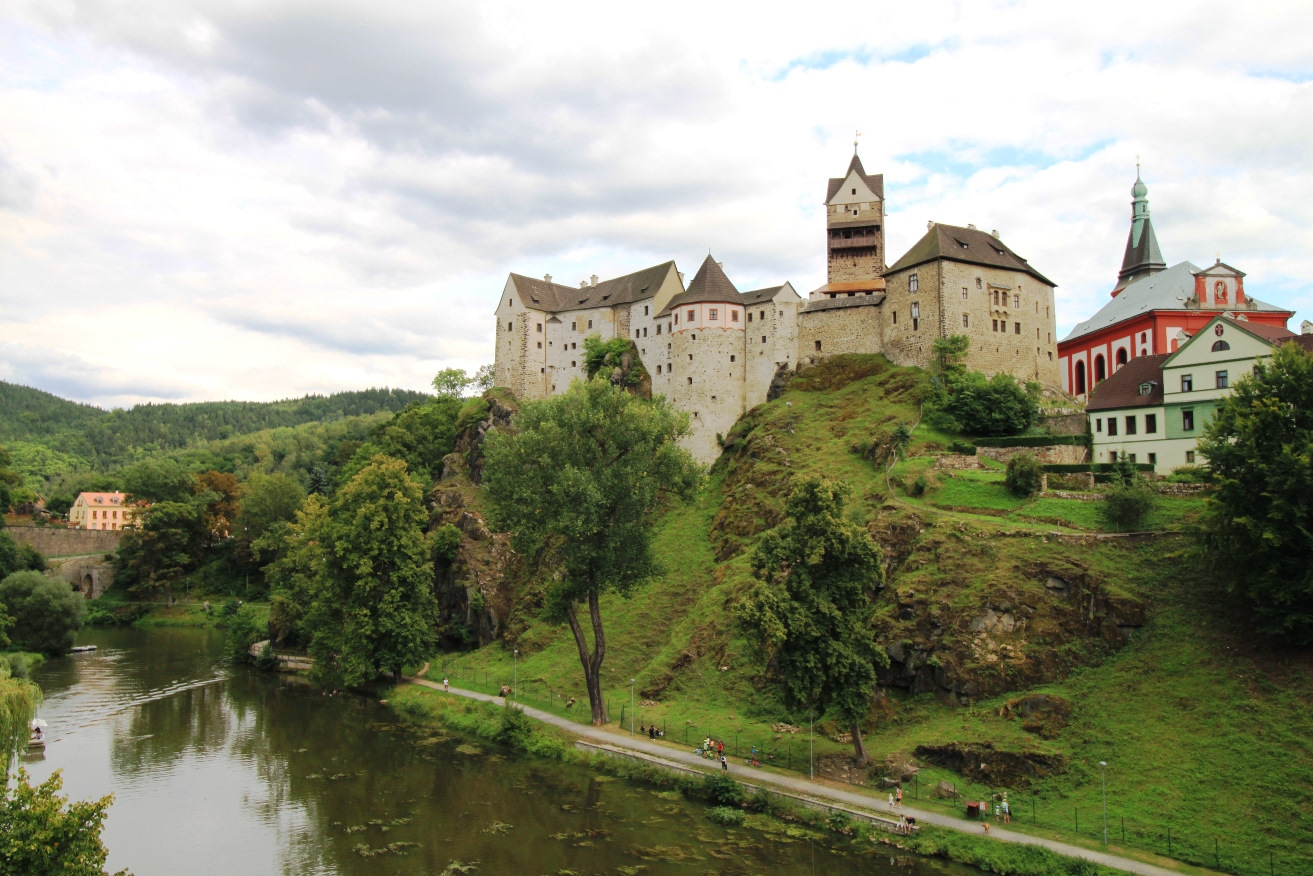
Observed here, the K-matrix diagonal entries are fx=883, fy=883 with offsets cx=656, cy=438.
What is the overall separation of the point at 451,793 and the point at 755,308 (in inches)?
1731

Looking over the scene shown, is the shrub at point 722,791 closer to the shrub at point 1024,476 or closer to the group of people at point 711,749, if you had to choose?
the group of people at point 711,749

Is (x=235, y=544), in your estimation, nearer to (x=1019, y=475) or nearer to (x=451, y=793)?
(x=451, y=793)

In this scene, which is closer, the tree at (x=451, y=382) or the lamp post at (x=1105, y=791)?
the lamp post at (x=1105, y=791)

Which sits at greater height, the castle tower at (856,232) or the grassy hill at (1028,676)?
the castle tower at (856,232)

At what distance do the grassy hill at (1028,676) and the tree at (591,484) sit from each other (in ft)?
18.7

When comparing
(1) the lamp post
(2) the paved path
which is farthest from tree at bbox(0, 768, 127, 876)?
(1) the lamp post

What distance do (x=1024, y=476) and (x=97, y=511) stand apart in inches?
5234

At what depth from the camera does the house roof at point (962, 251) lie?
195ft

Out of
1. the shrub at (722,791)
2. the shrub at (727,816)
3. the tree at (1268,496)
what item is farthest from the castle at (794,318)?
the shrub at (727,816)

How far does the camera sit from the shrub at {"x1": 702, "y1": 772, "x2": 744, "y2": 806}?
3033 centimetres

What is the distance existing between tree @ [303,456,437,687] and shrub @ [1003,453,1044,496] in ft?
107

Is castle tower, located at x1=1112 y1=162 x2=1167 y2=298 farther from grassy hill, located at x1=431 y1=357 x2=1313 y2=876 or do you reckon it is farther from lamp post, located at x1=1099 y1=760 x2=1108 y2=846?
lamp post, located at x1=1099 y1=760 x2=1108 y2=846

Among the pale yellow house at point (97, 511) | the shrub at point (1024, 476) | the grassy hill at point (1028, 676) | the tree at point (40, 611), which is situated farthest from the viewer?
the pale yellow house at point (97, 511)

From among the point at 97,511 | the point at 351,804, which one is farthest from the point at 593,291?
the point at 97,511
